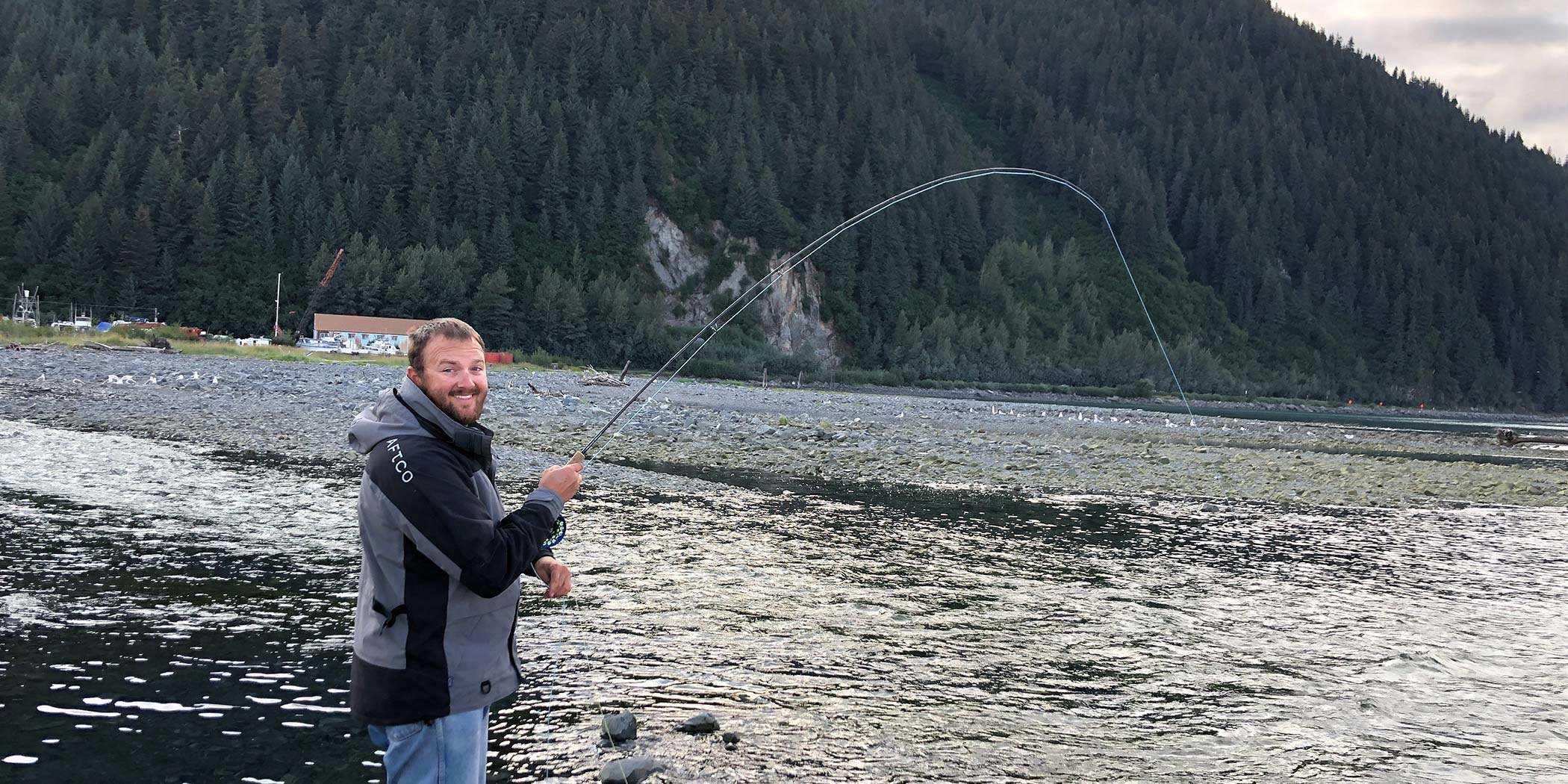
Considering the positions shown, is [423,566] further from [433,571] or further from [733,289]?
[733,289]

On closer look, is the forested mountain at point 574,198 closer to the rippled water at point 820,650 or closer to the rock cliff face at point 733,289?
the rock cliff face at point 733,289

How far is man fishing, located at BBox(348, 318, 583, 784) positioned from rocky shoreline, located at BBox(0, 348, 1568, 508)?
14163 millimetres

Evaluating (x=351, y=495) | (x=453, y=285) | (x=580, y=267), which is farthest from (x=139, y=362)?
(x=580, y=267)

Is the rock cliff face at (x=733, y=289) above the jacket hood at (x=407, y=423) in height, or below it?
above

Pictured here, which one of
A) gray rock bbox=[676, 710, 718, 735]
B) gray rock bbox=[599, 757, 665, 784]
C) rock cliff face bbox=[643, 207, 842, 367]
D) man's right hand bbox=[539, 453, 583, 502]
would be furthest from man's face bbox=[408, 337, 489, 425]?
rock cliff face bbox=[643, 207, 842, 367]

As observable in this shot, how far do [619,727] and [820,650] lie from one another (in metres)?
2.34

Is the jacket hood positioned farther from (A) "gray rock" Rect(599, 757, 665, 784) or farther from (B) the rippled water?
(B) the rippled water

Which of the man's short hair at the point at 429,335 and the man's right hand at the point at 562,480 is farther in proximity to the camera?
the man's right hand at the point at 562,480

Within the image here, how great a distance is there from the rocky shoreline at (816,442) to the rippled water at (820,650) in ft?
20.9

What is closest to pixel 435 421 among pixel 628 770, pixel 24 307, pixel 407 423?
pixel 407 423

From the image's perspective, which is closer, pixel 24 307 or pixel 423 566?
pixel 423 566

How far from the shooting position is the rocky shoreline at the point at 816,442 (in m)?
20.2

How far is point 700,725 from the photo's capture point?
5547 millimetres

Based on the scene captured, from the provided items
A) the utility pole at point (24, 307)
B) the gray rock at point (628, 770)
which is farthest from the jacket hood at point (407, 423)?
the utility pole at point (24, 307)
